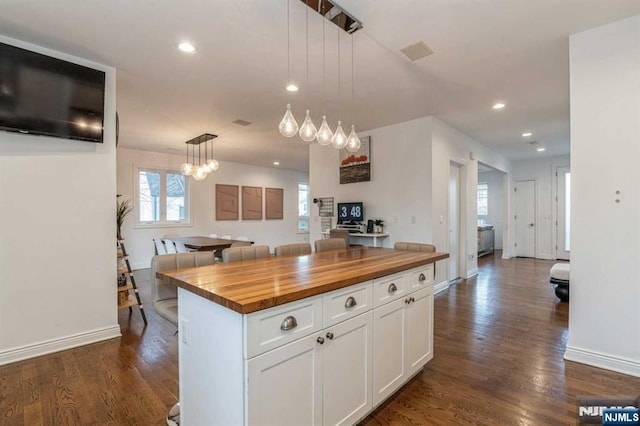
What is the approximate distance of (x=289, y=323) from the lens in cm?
134

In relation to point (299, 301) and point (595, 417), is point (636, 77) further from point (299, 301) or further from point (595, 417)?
point (299, 301)

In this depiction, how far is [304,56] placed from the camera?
2855mm

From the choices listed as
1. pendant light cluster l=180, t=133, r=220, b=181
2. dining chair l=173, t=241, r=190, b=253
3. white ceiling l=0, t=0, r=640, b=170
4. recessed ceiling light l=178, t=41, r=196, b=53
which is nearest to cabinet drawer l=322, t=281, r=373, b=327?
white ceiling l=0, t=0, r=640, b=170

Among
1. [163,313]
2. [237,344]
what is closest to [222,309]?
[237,344]

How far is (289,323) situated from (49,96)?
118 inches

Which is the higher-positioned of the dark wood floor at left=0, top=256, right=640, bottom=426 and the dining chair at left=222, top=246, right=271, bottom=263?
the dining chair at left=222, top=246, right=271, bottom=263

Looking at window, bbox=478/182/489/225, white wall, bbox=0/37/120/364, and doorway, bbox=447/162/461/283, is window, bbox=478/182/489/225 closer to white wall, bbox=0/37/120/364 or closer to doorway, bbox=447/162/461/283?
doorway, bbox=447/162/461/283

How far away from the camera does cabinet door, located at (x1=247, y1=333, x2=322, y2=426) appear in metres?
1.24

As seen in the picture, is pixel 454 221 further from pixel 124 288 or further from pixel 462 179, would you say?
pixel 124 288

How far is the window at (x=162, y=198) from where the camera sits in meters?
6.88

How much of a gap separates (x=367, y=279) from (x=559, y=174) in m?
8.50

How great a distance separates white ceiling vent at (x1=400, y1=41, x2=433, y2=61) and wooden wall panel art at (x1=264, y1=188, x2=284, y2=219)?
273 inches

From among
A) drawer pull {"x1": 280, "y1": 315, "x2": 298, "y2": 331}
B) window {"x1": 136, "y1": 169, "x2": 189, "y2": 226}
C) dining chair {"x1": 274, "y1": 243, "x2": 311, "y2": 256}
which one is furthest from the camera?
window {"x1": 136, "y1": 169, "x2": 189, "y2": 226}

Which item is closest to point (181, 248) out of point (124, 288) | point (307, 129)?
point (124, 288)
